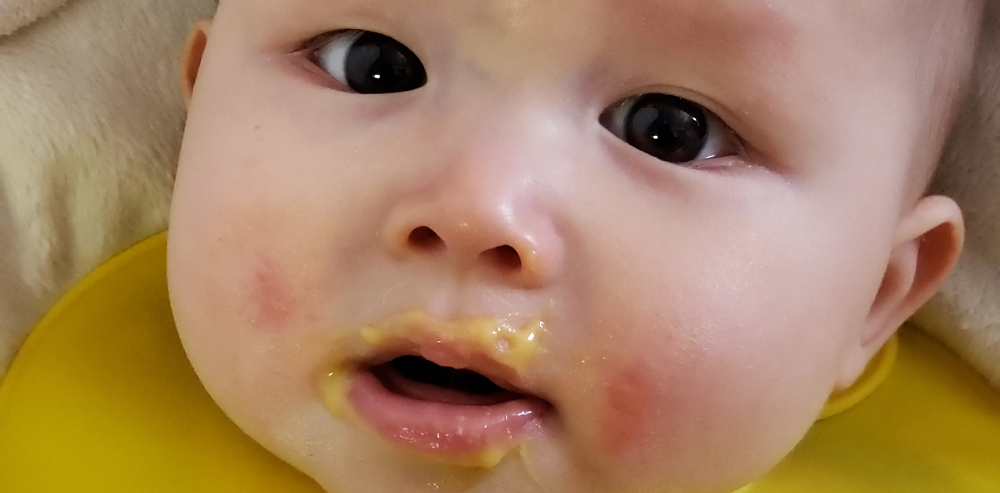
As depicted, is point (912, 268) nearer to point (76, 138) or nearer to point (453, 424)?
point (453, 424)

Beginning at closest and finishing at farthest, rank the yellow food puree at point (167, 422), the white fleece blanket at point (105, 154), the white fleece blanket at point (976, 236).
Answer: the yellow food puree at point (167, 422)
the white fleece blanket at point (105, 154)
the white fleece blanket at point (976, 236)

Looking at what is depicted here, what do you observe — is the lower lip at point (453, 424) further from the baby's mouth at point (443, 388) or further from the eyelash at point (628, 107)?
the eyelash at point (628, 107)

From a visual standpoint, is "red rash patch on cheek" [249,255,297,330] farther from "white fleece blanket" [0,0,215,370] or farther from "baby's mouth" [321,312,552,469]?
"white fleece blanket" [0,0,215,370]

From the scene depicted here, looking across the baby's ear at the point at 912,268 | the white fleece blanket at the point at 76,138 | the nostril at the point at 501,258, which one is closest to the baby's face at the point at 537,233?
the nostril at the point at 501,258

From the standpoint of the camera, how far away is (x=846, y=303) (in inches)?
27.8

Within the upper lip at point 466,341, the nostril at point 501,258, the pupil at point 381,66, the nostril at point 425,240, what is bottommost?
the upper lip at point 466,341

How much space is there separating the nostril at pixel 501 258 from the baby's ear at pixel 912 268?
0.33 meters

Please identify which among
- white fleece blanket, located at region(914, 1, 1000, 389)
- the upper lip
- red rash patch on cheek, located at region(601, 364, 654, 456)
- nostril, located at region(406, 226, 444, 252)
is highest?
nostril, located at region(406, 226, 444, 252)

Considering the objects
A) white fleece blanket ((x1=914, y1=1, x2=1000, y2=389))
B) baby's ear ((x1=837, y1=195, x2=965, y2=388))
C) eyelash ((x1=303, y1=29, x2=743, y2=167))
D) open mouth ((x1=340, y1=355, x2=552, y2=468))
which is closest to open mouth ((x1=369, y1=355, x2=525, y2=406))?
open mouth ((x1=340, y1=355, x2=552, y2=468))

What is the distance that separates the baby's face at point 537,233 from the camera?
607 millimetres

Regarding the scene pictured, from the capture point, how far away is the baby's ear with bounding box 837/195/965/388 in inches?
31.9

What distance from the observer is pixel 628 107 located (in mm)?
664

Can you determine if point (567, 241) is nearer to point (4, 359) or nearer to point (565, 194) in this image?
point (565, 194)

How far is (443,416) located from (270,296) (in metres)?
0.13
